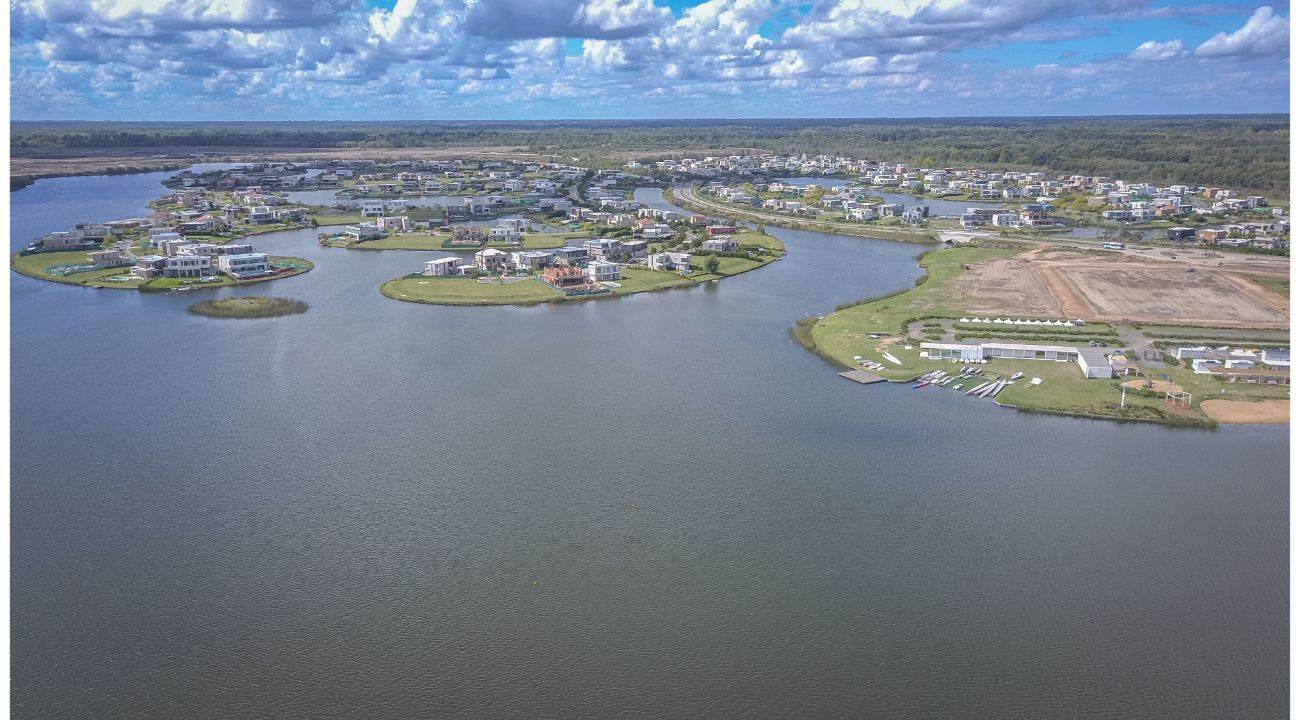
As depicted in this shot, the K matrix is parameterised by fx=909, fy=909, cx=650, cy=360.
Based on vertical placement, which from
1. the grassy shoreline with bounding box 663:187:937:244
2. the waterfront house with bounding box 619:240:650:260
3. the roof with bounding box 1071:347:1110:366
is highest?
the grassy shoreline with bounding box 663:187:937:244

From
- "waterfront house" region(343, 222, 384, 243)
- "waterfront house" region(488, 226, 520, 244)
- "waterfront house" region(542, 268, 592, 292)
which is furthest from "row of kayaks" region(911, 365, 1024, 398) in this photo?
"waterfront house" region(343, 222, 384, 243)

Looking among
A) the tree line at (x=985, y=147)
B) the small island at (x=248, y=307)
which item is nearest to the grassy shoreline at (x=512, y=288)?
the small island at (x=248, y=307)

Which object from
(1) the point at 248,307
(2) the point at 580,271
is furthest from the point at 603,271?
(1) the point at 248,307

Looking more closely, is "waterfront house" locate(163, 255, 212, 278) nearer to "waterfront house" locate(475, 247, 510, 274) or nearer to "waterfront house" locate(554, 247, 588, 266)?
"waterfront house" locate(475, 247, 510, 274)

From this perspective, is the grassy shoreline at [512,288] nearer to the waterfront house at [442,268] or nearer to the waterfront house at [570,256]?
the waterfront house at [442,268]

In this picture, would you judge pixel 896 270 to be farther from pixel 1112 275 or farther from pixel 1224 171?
pixel 1224 171

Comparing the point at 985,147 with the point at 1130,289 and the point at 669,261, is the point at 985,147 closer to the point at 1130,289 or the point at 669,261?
the point at 1130,289
